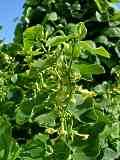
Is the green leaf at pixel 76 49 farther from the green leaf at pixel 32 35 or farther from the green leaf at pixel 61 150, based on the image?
the green leaf at pixel 61 150

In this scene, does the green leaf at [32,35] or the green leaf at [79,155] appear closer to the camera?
the green leaf at [79,155]

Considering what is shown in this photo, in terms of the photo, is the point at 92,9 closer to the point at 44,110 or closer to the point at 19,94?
the point at 19,94

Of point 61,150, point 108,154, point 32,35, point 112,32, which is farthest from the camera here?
point 112,32

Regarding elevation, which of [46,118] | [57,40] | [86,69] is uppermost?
[57,40]

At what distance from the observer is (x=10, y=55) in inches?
132

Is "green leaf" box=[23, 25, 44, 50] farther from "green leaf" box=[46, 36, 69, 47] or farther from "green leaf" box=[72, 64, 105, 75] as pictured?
"green leaf" box=[72, 64, 105, 75]

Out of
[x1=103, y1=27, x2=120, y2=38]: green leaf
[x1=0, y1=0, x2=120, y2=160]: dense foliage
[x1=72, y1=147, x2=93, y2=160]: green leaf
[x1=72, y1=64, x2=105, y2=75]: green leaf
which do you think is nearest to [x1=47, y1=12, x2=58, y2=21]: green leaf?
[x1=103, y1=27, x2=120, y2=38]: green leaf

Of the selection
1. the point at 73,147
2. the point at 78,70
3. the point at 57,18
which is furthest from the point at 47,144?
the point at 57,18

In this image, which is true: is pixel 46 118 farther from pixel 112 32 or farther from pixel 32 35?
pixel 112 32

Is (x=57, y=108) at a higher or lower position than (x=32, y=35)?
lower

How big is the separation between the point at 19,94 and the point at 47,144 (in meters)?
0.42

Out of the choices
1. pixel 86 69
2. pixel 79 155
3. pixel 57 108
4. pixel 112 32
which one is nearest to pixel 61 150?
pixel 79 155

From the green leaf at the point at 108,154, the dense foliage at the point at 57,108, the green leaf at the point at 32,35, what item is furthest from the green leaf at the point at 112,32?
the green leaf at the point at 32,35

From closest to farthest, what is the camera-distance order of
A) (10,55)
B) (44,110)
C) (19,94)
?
(44,110) → (19,94) → (10,55)
